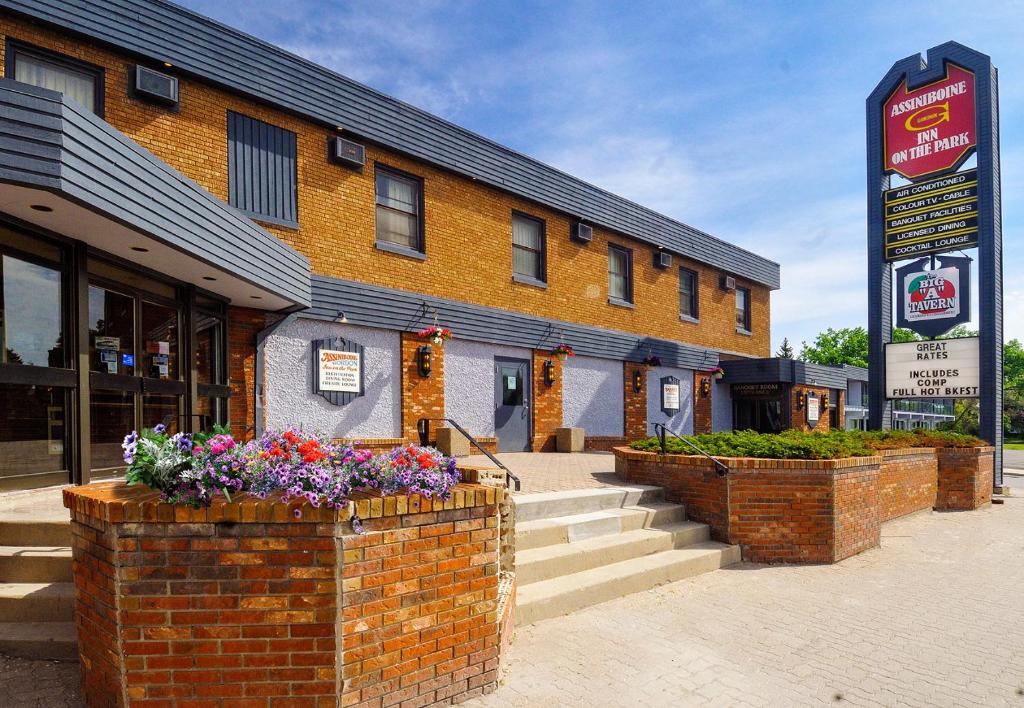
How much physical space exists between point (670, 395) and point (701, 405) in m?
1.85

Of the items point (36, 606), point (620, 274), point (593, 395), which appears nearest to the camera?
point (36, 606)

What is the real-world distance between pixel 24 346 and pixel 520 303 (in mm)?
10071

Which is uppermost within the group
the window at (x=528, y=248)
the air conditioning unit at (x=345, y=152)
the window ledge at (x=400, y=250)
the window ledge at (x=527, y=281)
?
the air conditioning unit at (x=345, y=152)

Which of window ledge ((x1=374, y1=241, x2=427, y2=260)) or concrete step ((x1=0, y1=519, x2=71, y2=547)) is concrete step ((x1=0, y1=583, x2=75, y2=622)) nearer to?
concrete step ((x1=0, y1=519, x2=71, y2=547))

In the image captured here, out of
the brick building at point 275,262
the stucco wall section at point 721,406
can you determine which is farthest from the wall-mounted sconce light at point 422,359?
the stucco wall section at point 721,406

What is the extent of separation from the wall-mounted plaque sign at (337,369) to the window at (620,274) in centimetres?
808

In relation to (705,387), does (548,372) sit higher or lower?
higher

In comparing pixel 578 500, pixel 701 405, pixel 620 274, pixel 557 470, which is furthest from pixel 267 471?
pixel 701 405

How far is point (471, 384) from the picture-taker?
13797 mm

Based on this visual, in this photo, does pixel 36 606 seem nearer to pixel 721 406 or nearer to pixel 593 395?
pixel 593 395

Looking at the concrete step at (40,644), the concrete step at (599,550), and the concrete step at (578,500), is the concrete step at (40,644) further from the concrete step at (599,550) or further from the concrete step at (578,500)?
the concrete step at (578,500)

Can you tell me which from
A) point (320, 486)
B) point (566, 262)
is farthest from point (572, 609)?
point (566, 262)

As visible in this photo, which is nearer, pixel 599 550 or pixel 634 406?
pixel 599 550

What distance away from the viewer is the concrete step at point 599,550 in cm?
604
